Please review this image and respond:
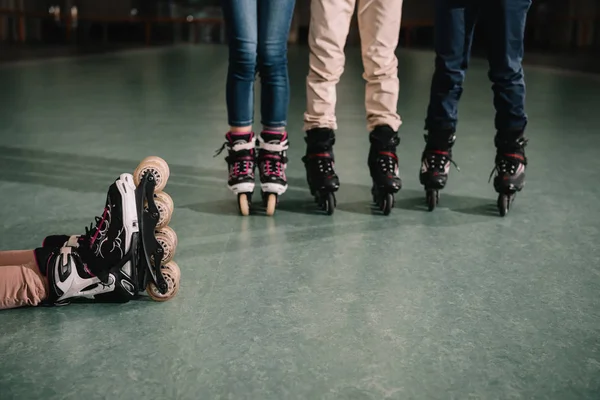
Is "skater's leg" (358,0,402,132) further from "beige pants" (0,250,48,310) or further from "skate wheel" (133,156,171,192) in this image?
"beige pants" (0,250,48,310)

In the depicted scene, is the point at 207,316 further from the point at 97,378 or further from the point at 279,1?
the point at 279,1

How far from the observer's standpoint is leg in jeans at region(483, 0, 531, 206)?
7.22 feet

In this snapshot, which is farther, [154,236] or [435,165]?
[435,165]

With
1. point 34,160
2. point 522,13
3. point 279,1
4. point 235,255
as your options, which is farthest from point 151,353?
point 34,160

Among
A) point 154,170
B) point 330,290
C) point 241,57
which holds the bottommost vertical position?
point 330,290

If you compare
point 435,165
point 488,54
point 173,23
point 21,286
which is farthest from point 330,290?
point 173,23

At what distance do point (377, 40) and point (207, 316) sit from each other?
1221 mm

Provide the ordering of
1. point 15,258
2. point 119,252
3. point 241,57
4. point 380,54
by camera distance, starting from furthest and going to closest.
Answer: point 380,54 < point 241,57 < point 15,258 < point 119,252

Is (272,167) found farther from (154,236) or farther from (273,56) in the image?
(154,236)

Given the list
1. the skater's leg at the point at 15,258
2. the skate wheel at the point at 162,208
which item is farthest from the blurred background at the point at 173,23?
the skate wheel at the point at 162,208

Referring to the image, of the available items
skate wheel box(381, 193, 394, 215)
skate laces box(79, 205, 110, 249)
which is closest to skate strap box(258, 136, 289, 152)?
skate wheel box(381, 193, 394, 215)

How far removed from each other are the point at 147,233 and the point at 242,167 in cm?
82

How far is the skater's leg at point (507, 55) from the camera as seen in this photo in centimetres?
219

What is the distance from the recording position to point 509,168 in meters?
2.27
